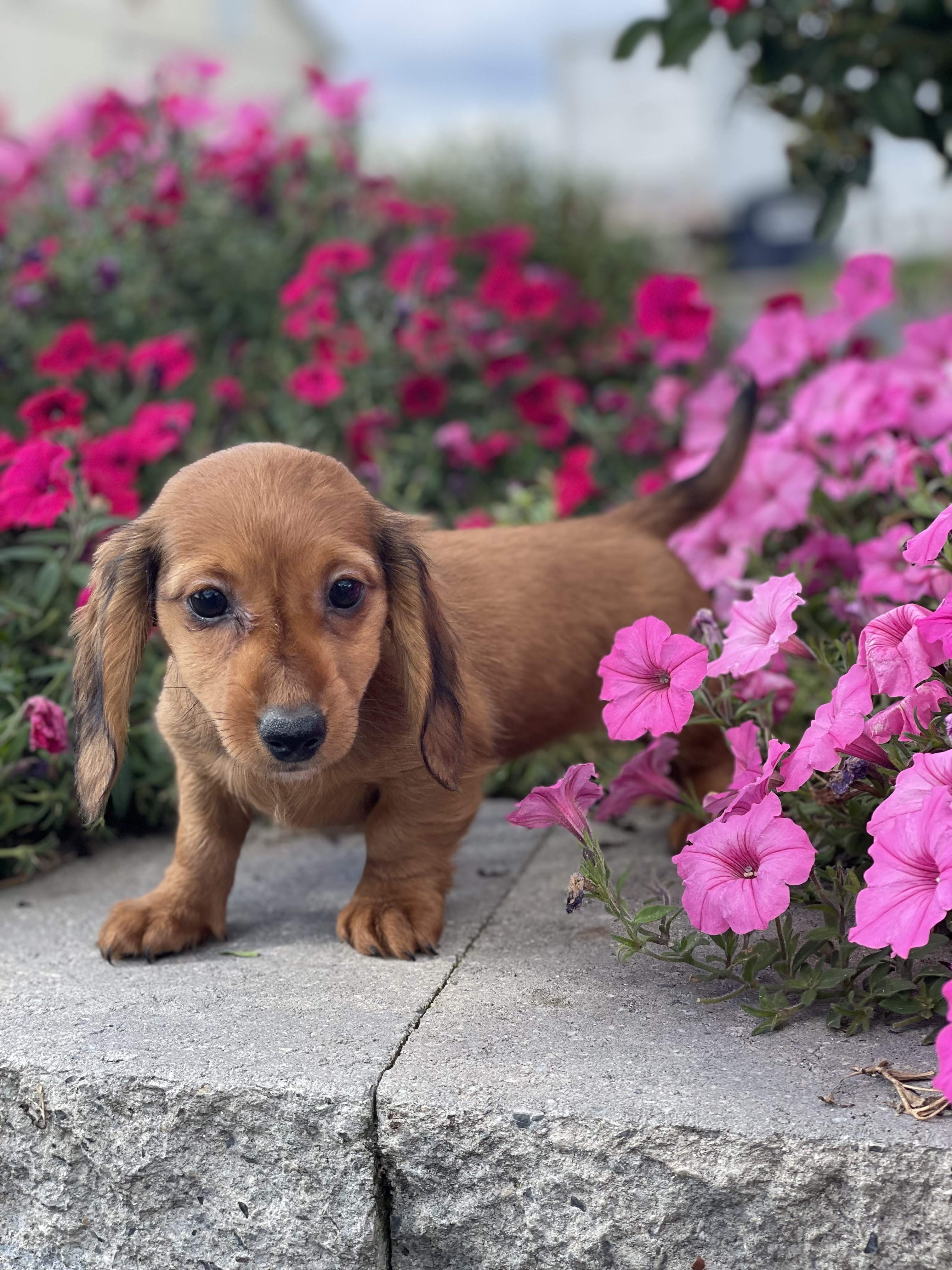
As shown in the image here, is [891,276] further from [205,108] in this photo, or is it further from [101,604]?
[205,108]

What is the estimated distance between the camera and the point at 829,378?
147 inches

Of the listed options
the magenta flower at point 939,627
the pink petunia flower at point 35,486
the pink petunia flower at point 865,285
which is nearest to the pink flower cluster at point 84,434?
the pink petunia flower at point 35,486

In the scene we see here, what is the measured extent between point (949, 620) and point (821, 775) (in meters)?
0.44

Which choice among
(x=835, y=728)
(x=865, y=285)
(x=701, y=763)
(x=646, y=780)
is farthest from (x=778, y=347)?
(x=835, y=728)

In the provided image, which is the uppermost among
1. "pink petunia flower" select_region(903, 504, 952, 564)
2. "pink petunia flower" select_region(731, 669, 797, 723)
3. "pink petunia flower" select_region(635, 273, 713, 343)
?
"pink petunia flower" select_region(903, 504, 952, 564)

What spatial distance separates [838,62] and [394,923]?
2.82 m

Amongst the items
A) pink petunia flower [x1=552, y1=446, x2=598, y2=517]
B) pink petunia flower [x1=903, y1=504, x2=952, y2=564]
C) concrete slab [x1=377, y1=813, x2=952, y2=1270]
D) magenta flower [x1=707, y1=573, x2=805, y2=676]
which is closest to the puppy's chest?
concrete slab [x1=377, y1=813, x2=952, y2=1270]

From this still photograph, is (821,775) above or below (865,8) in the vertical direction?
below

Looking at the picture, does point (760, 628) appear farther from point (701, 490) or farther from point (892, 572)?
point (701, 490)

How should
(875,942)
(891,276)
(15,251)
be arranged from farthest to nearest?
(15,251) → (891,276) → (875,942)

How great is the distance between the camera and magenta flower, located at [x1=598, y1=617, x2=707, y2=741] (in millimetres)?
2090

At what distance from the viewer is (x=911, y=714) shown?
2.04 metres

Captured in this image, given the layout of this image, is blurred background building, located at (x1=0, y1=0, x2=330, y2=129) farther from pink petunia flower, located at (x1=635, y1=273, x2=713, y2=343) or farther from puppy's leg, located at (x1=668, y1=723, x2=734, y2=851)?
puppy's leg, located at (x1=668, y1=723, x2=734, y2=851)

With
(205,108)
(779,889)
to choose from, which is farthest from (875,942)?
(205,108)
